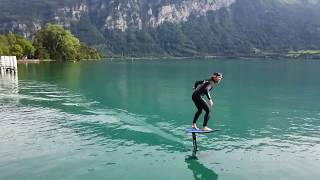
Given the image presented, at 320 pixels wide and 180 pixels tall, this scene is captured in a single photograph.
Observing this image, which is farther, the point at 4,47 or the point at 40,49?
the point at 40,49

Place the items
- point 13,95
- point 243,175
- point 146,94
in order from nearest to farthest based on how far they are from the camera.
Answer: point 243,175 < point 13,95 < point 146,94

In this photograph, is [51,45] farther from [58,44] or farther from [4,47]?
[4,47]

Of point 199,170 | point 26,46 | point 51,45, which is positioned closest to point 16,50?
point 26,46

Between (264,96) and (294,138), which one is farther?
(264,96)

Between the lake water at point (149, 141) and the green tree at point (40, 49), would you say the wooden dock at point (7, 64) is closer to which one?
the lake water at point (149, 141)

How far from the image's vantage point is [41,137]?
29891 mm

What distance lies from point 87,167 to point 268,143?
13190mm

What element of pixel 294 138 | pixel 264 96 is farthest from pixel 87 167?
pixel 264 96

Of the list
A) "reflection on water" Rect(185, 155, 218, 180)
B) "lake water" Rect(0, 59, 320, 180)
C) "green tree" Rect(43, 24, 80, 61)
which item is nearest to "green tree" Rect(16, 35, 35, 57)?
"green tree" Rect(43, 24, 80, 61)

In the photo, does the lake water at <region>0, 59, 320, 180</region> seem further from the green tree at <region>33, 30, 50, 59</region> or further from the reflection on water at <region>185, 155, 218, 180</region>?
the green tree at <region>33, 30, 50, 59</region>

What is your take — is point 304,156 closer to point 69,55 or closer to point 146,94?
point 146,94

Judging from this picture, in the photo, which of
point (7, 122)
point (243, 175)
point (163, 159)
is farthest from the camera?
point (7, 122)

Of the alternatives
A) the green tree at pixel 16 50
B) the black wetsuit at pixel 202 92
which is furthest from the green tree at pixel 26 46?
the black wetsuit at pixel 202 92

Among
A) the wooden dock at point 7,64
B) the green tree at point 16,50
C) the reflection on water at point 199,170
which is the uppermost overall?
the green tree at point 16,50
